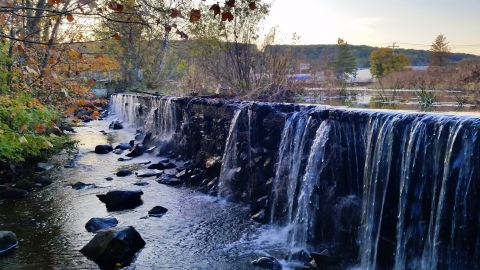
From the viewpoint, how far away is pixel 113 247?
18.6 ft

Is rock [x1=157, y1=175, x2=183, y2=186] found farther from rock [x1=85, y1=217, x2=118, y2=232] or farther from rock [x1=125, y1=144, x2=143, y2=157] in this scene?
rock [x1=125, y1=144, x2=143, y2=157]

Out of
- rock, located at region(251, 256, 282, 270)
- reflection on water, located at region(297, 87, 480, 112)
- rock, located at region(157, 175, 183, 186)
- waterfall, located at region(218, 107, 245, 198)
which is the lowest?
rock, located at region(251, 256, 282, 270)

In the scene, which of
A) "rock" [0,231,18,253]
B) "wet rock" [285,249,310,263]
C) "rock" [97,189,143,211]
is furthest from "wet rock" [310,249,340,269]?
"rock" [0,231,18,253]

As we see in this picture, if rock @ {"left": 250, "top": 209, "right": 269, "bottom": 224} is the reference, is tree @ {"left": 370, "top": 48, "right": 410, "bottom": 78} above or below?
above

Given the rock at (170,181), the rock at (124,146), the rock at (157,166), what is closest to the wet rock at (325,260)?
the rock at (170,181)

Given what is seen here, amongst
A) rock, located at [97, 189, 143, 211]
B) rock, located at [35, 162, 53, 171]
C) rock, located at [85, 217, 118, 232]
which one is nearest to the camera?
rock, located at [85, 217, 118, 232]

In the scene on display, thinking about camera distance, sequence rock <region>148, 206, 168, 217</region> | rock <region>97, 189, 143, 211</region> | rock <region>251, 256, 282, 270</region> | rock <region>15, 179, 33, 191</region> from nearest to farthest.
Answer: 1. rock <region>251, 256, 282, 270</region>
2. rock <region>148, 206, 168, 217</region>
3. rock <region>97, 189, 143, 211</region>
4. rock <region>15, 179, 33, 191</region>

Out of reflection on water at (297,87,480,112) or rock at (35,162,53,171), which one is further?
rock at (35,162,53,171)

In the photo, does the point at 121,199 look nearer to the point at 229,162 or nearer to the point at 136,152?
the point at 229,162

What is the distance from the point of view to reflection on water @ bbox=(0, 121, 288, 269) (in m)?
5.57

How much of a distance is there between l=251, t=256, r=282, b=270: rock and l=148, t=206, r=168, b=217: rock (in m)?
2.72

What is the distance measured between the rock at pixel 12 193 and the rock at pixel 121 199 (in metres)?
1.86

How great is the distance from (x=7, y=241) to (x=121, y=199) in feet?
7.69

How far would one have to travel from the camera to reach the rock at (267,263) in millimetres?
5320
